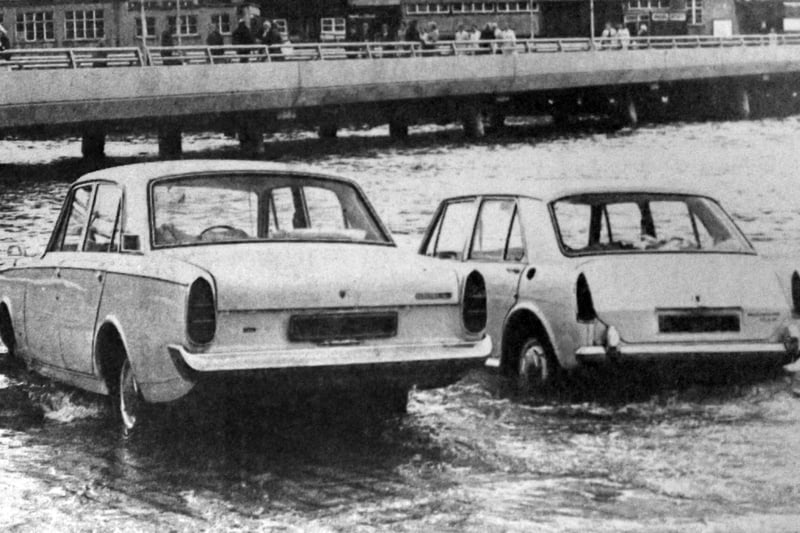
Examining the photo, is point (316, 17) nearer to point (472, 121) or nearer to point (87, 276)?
point (472, 121)

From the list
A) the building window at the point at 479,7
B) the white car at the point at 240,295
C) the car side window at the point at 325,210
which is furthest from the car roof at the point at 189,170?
the building window at the point at 479,7

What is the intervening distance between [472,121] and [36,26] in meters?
27.4

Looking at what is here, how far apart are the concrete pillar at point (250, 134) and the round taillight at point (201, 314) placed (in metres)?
28.0

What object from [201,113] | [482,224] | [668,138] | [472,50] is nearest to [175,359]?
[482,224]

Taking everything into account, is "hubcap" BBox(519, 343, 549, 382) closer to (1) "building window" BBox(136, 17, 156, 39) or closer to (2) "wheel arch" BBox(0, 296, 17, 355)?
(2) "wheel arch" BBox(0, 296, 17, 355)

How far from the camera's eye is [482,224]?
8945 millimetres

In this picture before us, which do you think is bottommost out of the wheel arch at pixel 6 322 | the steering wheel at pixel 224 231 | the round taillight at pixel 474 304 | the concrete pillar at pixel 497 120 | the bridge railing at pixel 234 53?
the concrete pillar at pixel 497 120

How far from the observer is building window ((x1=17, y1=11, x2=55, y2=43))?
202ft

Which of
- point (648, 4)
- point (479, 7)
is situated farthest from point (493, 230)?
point (648, 4)

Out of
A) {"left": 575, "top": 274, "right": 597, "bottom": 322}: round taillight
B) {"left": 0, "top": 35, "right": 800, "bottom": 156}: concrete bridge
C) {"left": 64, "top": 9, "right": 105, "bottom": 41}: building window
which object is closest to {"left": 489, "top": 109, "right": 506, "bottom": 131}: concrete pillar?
{"left": 0, "top": 35, "right": 800, "bottom": 156}: concrete bridge

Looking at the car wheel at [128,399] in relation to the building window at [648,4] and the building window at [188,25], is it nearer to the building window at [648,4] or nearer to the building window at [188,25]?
the building window at [188,25]

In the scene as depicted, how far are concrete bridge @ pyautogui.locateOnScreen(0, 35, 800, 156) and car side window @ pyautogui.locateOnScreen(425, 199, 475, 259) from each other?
19837mm

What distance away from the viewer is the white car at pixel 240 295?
645 centimetres

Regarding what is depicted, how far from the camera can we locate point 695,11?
79.6 metres
